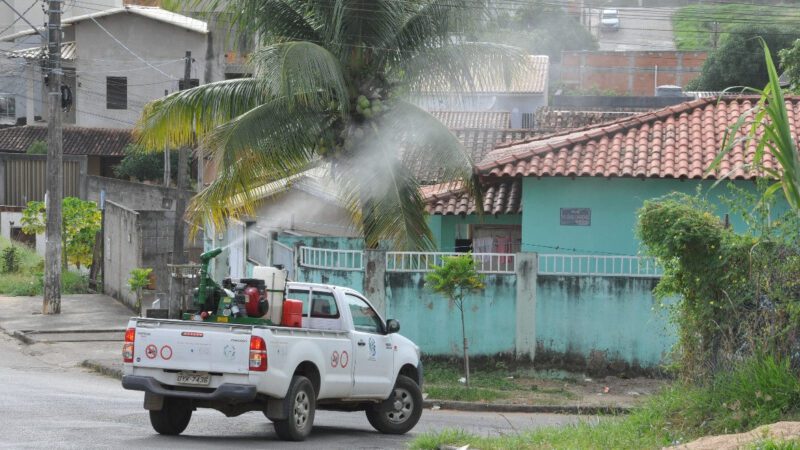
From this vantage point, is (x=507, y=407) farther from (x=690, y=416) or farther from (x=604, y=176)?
(x=690, y=416)

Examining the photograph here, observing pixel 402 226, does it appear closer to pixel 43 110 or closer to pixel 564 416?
pixel 564 416

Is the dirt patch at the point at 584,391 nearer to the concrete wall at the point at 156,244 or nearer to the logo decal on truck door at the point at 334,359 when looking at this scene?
the logo decal on truck door at the point at 334,359

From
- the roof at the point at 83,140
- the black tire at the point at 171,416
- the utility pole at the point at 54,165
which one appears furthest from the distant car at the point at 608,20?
the black tire at the point at 171,416

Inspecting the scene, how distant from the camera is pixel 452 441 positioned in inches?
449

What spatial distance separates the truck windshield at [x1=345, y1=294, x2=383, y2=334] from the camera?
14281mm

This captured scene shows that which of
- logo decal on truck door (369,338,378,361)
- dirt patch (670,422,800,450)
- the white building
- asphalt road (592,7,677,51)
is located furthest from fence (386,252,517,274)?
asphalt road (592,7,677,51)

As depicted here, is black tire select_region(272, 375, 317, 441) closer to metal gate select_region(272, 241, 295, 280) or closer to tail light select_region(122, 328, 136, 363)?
tail light select_region(122, 328, 136, 363)

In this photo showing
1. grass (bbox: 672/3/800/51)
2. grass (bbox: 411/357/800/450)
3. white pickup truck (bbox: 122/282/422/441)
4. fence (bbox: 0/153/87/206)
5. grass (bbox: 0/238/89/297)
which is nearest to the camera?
grass (bbox: 411/357/800/450)

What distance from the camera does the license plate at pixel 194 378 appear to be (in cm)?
1211

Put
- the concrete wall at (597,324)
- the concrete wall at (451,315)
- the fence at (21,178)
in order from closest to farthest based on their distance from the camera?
the concrete wall at (597,324) < the concrete wall at (451,315) < the fence at (21,178)

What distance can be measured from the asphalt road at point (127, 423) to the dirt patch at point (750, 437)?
4185mm

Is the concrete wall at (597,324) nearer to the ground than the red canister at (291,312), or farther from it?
nearer to the ground

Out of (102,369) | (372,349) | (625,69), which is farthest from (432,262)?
(625,69)

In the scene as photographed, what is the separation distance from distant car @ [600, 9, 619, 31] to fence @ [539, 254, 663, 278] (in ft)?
228
